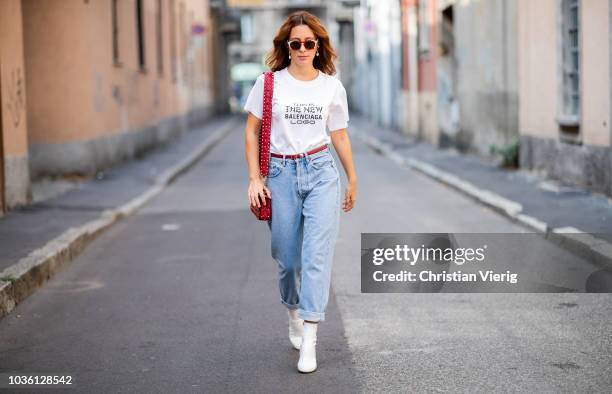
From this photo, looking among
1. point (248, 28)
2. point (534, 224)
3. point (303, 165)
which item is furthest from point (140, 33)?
point (248, 28)

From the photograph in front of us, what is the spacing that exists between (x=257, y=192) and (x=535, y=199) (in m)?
7.50

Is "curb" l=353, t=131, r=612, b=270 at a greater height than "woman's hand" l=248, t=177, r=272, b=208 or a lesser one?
lesser

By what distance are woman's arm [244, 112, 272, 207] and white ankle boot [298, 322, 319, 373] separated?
27.3 inches

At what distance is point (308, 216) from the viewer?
5.44 metres

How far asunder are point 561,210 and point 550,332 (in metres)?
5.17

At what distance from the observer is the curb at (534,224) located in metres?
8.62

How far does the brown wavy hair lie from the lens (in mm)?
5457

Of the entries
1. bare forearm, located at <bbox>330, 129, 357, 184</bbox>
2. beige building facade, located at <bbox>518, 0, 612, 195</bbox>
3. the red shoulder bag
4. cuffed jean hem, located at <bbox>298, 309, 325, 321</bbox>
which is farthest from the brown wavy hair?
beige building facade, located at <bbox>518, 0, 612, 195</bbox>

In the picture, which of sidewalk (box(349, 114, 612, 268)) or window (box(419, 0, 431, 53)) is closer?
sidewalk (box(349, 114, 612, 268))

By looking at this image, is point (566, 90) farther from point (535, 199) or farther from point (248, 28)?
point (248, 28)

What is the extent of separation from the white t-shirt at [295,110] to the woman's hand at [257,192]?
191mm

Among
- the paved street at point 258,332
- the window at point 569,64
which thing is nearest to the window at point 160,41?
the window at point 569,64

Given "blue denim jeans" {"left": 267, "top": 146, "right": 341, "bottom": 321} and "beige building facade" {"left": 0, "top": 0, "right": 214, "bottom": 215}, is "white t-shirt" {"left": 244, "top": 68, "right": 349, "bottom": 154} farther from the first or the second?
"beige building facade" {"left": 0, "top": 0, "right": 214, "bottom": 215}

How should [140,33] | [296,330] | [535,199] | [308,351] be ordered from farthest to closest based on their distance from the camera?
[140,33]
[535,199]
[296,330]
[308,351]
